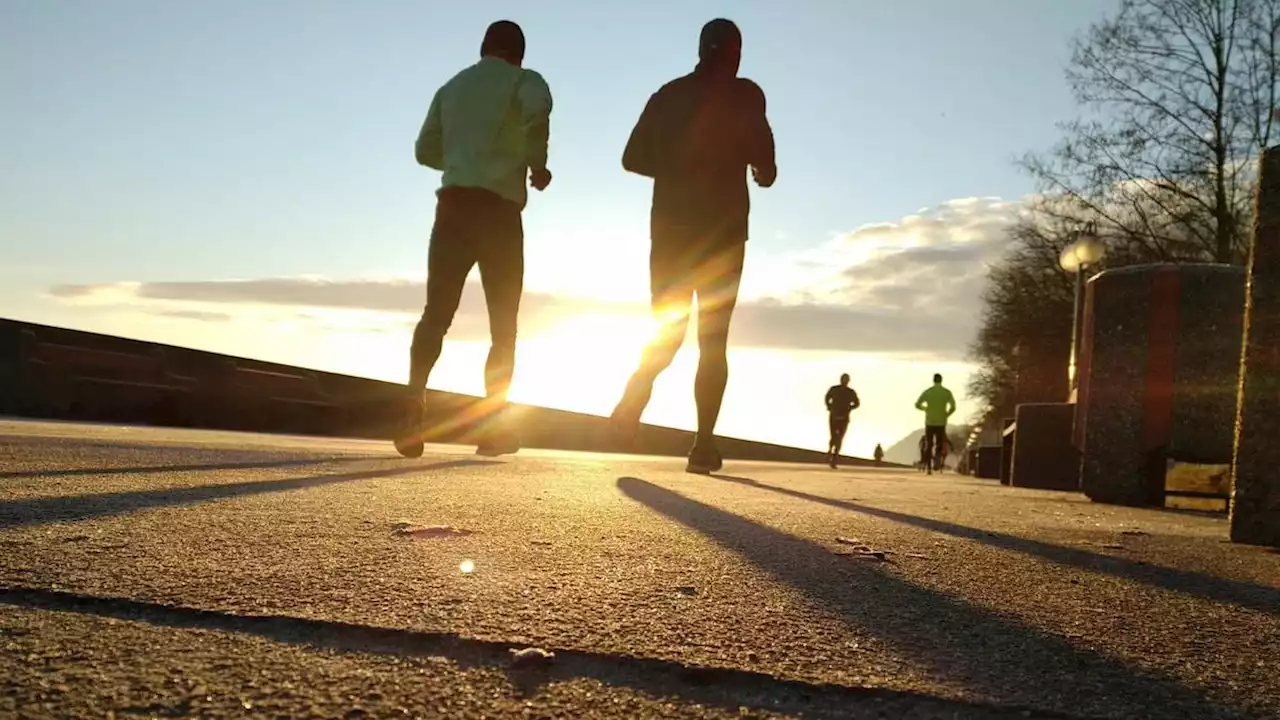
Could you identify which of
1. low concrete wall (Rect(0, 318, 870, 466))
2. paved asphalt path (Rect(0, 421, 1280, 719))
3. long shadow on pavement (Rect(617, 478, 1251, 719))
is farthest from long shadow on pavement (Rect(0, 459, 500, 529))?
low concrete wall (Rect(0, 318, 870, 466))

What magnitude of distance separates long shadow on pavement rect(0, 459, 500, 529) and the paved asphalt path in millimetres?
17

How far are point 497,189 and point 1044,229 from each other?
83.5 feet

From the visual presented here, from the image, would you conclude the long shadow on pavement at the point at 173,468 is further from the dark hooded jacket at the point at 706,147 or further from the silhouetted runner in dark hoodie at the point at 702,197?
the dark hooded jacket at the point at 706,147

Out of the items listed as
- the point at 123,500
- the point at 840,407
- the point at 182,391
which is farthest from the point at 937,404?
the point at 123,500

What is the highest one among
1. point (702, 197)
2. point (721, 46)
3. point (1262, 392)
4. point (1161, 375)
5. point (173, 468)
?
point (721, 46)

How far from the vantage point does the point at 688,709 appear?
1287mm

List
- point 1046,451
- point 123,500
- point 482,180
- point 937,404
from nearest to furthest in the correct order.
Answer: point 123,500 < point 482,180 < point 1046,451 < point 937,404

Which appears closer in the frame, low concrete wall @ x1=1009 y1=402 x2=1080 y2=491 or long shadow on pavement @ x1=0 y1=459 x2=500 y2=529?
long shadow on pavement @ x1=0 y1=459 x2=500 y2=529

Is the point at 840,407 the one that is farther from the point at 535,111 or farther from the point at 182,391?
the point at 535,111

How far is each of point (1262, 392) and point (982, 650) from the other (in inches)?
97.0

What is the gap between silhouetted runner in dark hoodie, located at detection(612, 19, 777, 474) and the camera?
636cm

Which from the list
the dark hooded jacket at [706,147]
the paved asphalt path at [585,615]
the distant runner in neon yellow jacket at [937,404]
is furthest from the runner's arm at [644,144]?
the distant runner in neon yellow jacket at [937,404]

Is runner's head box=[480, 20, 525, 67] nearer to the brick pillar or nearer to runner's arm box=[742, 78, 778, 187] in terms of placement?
runner's arm box=[742, 78, 778, 187]

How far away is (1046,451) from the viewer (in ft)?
38.9
